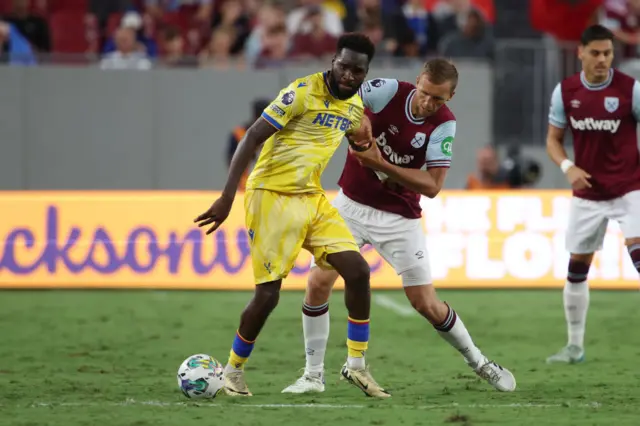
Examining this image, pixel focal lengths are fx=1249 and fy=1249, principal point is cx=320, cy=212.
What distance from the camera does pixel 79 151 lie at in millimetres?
16766

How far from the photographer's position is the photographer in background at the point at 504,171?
15992 mm

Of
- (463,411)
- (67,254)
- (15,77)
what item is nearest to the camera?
(463,411)

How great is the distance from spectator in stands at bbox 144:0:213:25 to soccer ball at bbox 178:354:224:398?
11260 millimetres

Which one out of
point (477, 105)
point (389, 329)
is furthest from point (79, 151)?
point (389, 329)

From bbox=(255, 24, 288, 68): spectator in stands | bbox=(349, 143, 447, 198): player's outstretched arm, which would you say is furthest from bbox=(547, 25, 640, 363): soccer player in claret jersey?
bbox=(255, 24, 288, 68): spectator in stands

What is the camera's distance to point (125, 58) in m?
16.5

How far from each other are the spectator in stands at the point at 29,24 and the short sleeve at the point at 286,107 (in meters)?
10.2

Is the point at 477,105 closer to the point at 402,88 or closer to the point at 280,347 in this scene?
the point at 280,347

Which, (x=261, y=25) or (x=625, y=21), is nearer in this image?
(x=261, y=25)

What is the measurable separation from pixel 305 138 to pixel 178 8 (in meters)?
11.5

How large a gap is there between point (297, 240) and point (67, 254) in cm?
682

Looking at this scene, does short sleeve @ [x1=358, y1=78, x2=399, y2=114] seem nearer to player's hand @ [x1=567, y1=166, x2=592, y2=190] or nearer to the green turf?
the green turf

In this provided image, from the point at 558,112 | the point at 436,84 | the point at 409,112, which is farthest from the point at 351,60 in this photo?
the point at 558,112

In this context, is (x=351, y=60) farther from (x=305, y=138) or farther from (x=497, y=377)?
(x=497, y=377)
